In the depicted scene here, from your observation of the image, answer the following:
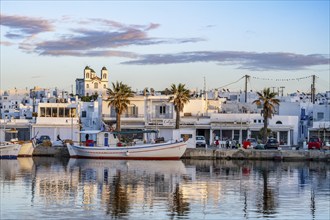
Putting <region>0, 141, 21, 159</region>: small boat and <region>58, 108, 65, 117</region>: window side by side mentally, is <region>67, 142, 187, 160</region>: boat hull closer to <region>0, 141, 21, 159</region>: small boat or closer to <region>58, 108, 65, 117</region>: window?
<region>0, 141, 21, 159</region>: small boat

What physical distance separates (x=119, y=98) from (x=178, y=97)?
6.77 m

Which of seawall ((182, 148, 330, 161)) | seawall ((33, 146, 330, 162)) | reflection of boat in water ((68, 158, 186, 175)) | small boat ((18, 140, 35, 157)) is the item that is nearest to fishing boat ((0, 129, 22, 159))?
small boat ((18, 140, 35, 157))

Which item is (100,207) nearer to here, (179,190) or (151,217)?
(151,217)

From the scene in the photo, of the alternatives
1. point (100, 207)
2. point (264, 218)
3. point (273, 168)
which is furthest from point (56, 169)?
point (264, 218)

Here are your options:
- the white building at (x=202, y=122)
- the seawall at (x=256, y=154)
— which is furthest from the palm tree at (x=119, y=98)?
the seawall at (x=256, y=154)

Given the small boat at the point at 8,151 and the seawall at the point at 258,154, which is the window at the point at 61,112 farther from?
the seawall at the point at 258,154

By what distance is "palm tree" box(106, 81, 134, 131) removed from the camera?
85.3 metres

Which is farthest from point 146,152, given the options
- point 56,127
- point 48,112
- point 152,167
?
point 48,112

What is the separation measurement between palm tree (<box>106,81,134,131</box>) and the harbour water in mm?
25284

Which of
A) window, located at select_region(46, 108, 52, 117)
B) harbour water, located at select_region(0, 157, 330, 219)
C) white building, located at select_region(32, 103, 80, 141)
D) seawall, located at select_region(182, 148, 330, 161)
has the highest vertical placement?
window, located at select_region(46, 108, 52, 117)

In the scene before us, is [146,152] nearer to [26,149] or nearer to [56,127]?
[26,149]

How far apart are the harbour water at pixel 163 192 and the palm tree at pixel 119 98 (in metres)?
25.3

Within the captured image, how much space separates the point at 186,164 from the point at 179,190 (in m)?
25.5

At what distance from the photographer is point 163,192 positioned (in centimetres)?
3903
